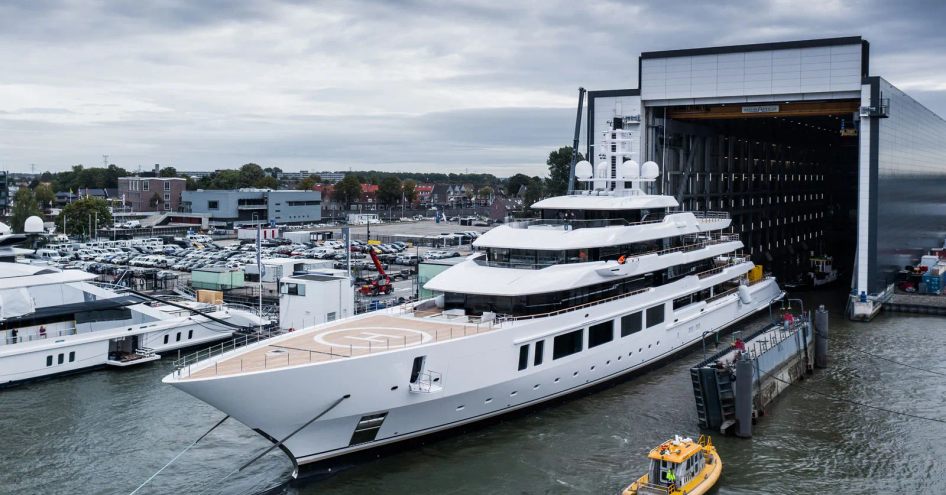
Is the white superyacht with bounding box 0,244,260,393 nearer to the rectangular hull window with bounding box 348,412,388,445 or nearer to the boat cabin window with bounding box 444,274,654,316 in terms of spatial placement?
the boat cabin window with bounding box 444,274,654,316

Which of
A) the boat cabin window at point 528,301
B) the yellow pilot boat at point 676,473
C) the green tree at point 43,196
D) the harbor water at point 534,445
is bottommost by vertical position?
the harbor water at point 534,445

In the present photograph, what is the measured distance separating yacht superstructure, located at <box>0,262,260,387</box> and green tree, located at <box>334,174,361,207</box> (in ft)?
292

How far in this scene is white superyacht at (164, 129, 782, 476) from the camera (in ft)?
60.0

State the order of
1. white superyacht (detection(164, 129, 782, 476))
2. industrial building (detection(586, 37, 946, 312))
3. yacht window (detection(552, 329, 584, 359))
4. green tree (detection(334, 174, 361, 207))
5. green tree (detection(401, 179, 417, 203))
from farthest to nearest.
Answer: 1. green tree (detection(401, 179, 417, 203))
2. green tree (detection(334, 174, 361, 207))
3. industrial building (detection(586, 37, 946, 312))
4. yacht window (detection(552, 329, 584, 359))
5. white superyacht (detection(164, 129, 782, 476))

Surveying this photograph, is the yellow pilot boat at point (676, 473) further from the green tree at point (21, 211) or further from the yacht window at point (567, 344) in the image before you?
the green tree at point (21, 211)

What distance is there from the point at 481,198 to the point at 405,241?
89584 millimetres

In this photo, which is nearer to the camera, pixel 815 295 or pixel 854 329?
pixel 854 329

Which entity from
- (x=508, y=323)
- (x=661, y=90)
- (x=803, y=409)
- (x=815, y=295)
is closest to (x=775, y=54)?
(x=661, y=90)

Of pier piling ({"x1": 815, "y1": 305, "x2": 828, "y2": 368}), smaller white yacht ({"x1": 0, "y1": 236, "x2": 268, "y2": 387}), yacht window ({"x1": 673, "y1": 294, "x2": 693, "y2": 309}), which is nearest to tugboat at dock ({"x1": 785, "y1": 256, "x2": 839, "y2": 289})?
yacht window ({"x1": 673, "y1": 294, "x2": 693, "y2": 309})

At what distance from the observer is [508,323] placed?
2241 centimetres

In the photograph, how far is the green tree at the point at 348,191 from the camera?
124 metres

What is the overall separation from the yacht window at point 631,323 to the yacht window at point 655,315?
2.15 feet

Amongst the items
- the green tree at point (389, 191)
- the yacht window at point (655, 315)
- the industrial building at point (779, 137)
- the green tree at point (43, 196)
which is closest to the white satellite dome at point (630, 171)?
the industrial building at point (779, 137)

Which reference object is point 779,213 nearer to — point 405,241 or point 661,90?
point 661,90
